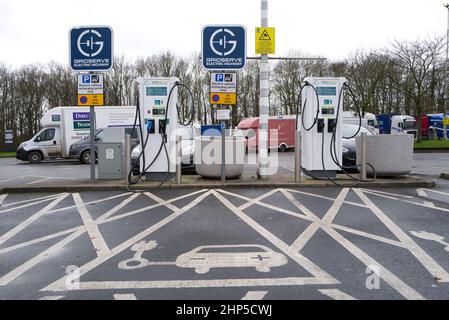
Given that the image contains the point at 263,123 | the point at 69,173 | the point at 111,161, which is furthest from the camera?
the point at 69,173

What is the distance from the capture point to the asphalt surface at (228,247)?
357 cm

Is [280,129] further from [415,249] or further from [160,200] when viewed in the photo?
[415,249]

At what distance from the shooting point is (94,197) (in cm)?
821

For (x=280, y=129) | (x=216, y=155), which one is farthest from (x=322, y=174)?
(x=280, y=129)

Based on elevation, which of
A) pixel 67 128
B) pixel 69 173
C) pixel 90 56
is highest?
pixel 90 56

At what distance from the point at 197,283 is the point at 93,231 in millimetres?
2527

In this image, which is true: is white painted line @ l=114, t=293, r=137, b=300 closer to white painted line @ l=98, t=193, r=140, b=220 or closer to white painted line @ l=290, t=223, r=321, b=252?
white painted line @ l=290, t=223, r=321, b=252

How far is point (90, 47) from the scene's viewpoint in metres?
9.55

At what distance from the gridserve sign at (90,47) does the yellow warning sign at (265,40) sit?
3526 mm

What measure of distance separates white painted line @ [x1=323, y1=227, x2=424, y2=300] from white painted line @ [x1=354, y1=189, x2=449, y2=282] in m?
0.42

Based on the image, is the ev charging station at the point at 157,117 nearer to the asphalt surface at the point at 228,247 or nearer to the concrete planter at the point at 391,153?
the asphalt surface at the point at 228,247

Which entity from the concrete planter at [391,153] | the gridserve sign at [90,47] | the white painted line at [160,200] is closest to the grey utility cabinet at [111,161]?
the gridserve sign at [90,47]

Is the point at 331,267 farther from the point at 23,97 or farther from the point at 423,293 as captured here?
the point at 23,97
